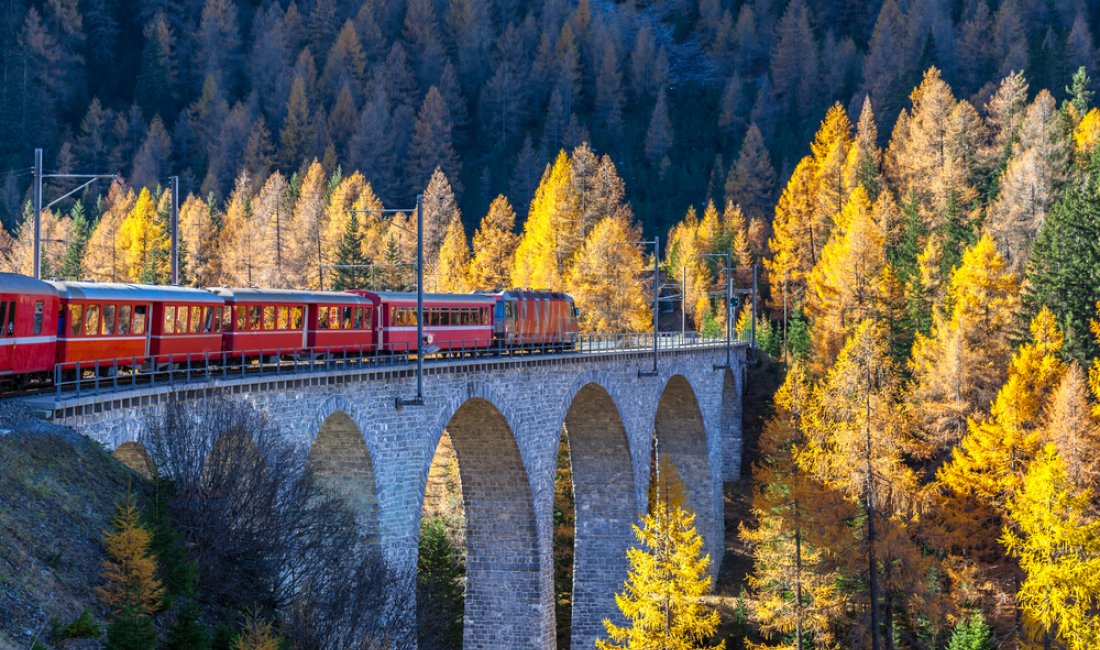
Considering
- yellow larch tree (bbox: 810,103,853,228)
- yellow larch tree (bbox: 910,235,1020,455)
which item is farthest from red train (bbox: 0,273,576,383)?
yellow larch tree (bbox: 810,103,853,228)

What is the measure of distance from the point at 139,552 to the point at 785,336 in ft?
232

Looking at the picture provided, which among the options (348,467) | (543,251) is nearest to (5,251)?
(543,251)

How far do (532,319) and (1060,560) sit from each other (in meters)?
23.7

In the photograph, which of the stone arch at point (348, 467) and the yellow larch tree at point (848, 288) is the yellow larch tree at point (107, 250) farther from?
the stone arch at point (348, 467)

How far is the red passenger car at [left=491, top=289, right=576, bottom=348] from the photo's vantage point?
53156mm

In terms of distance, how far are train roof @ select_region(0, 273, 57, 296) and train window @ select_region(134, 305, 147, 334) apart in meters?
2.62

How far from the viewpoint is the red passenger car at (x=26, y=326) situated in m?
25.6

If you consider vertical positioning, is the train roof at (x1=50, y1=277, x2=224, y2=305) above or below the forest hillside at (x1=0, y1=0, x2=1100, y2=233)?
below

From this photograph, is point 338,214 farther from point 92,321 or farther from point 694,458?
point 92,321

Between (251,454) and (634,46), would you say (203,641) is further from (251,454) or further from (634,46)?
(634,46)

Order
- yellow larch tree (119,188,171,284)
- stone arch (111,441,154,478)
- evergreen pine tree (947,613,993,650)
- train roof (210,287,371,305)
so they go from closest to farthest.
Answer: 1. stone arch (111,441,154,478)
2. train roof (210,287,371,305)
3. evergreen pine tree (947,613,993,650)
4. yellow larch tree (119,188,171,284)

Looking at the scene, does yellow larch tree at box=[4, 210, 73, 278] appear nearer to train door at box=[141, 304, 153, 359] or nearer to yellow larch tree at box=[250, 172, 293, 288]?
yellow larch tree at box=[250, 172, 293, 288]

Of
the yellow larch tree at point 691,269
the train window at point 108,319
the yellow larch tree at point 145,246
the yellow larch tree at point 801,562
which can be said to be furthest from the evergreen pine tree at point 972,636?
the yellow larch tree at point 145,246

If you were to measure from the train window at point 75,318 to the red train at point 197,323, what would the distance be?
3 cm
